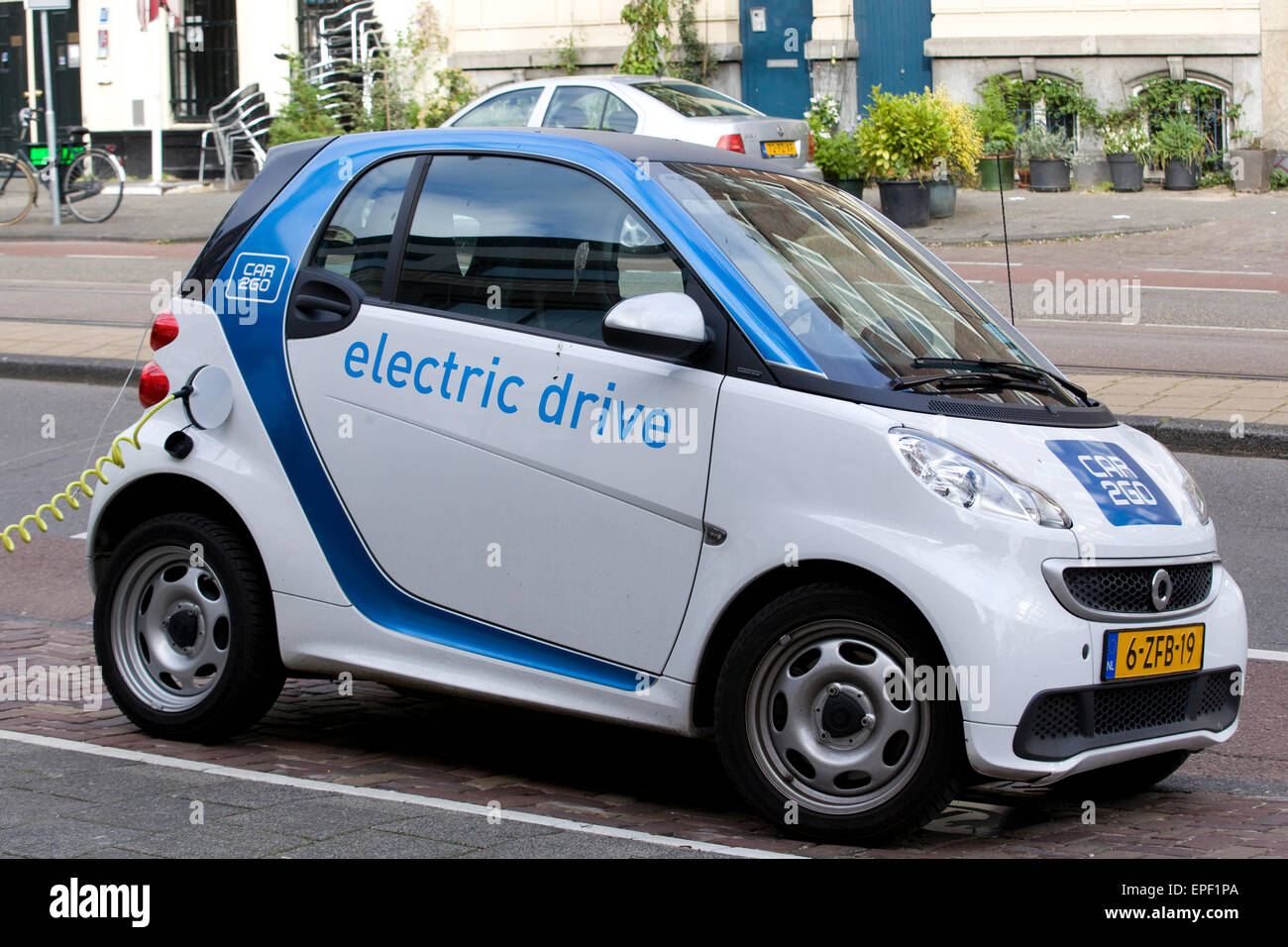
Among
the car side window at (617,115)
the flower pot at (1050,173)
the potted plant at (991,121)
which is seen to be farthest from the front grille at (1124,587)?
the flower pot at (1050,173)

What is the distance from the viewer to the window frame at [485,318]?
4.41m

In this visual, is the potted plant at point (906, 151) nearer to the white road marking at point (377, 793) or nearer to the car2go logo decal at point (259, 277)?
the car2go logo decal at point (259, 277)

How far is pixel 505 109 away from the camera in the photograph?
19.0 meters

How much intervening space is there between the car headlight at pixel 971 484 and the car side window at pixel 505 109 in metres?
15.3

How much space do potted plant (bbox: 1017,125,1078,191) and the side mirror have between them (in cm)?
2047

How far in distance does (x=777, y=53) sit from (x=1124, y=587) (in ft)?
77.7

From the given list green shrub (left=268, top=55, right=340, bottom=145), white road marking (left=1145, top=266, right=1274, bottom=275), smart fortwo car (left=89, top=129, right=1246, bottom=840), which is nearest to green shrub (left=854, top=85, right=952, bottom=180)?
white road marking (left=1145, top=266, right=1274, bottom=275)

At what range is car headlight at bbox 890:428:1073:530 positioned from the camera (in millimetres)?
4070

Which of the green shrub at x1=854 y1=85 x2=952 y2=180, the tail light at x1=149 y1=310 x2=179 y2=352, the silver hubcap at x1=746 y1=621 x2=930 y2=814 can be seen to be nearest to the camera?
the silver hubcap at x1=746 y1=621 x2=930 y2=814

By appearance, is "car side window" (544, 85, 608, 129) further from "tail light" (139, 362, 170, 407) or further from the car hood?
the car hood

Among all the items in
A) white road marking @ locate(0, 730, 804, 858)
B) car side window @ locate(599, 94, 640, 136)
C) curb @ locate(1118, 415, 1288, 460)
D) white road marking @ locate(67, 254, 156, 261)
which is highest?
car side window @ locate(599, 94, 640, 136)

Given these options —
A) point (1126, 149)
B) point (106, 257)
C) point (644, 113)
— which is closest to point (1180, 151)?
point (1126, 149)

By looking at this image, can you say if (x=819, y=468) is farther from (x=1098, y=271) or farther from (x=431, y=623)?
(x=1098, y=271)

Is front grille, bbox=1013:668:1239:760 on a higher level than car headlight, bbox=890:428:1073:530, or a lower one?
lower
